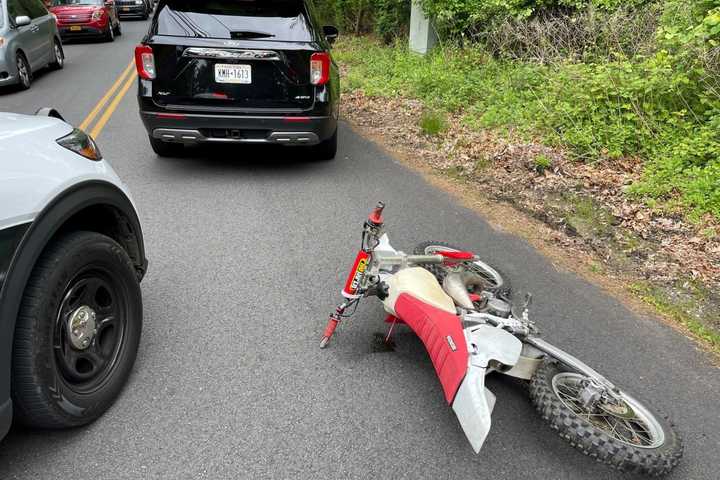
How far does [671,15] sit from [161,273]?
21.8 feet

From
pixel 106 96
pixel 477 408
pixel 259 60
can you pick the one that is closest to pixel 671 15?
pixel 259 60

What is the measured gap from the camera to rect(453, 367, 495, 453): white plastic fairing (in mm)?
2381

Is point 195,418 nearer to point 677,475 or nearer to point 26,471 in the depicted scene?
point 26,471

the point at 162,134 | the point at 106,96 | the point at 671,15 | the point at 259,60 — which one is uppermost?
the point at 671,15

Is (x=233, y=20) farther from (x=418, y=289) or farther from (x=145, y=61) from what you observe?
(x=418, y=289)

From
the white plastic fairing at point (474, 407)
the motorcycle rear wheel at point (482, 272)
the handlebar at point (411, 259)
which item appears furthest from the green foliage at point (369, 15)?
the white plastic fairing at point (474, 407)

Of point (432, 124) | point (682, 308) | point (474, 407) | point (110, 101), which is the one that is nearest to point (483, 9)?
point (432, 124)

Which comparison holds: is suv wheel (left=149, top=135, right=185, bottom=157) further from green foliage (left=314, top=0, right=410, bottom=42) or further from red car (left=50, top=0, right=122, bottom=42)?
red car (left=50, top=0, right=122, bottom=42)

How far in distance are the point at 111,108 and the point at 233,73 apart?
4.83 metres

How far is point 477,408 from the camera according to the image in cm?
245

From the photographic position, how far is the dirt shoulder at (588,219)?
431 centimetres

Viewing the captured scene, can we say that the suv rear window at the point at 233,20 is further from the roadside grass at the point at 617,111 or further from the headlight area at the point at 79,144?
the roadside grass at the point at 617,111

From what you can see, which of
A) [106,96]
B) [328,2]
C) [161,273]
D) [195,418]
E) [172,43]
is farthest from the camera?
[328,2]

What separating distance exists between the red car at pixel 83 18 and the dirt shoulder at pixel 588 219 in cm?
1327
